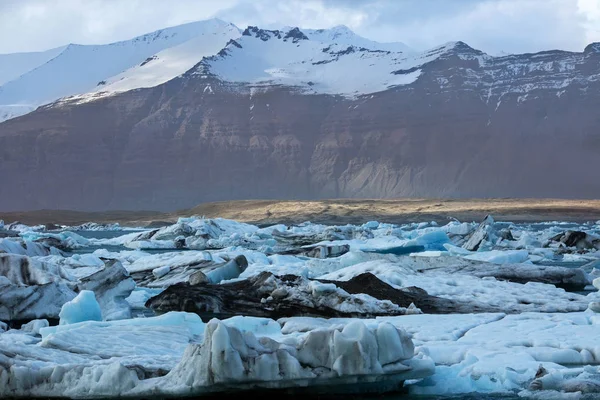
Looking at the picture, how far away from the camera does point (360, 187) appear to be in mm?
134000

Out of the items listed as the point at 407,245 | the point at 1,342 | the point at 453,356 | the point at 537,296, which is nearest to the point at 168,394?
the point at 1,342

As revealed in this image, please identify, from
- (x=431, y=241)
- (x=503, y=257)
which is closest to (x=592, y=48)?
(x=431, y=241)

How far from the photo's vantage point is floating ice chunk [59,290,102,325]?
12359 millimetres

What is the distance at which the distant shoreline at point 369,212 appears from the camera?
2800 inches

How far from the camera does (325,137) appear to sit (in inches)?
5694

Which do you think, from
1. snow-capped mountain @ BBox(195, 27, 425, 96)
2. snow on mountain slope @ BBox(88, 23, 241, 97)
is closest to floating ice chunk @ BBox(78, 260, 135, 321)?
snow-capped mountain @ BBox(195, 27, 425, 96)

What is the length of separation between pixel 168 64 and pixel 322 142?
48458 mm

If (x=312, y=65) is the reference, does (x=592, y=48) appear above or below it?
below

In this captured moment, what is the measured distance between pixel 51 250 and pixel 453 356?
1906 cm

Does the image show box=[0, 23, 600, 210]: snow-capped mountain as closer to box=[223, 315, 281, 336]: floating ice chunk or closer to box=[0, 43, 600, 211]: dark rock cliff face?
box=[0, 43, 600, 211]: dark rock cliff face

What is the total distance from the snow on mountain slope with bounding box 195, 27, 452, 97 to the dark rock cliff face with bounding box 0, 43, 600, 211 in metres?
4.96

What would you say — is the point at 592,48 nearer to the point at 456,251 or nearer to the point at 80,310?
the point at 456,251

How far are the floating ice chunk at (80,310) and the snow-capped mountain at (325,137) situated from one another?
11854 centimetres

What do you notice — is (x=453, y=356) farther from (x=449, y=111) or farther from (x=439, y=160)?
(x=449, y=111)
